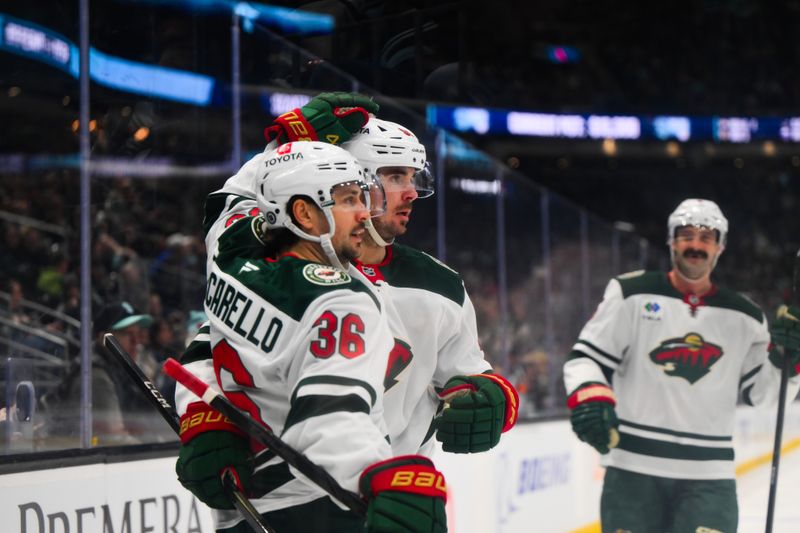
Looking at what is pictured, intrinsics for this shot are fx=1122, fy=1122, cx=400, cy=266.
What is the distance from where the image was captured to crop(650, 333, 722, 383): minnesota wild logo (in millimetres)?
3752

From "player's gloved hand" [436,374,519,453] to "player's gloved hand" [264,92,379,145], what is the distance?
558 millimetres

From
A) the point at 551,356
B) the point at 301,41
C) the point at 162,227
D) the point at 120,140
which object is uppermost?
the point at 301,41

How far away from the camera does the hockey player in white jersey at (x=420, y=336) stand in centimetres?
212

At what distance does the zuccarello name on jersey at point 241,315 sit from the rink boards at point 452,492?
1.15 metres

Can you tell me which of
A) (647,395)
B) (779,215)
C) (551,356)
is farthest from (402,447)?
(779,215)

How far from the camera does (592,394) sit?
3.62 metres

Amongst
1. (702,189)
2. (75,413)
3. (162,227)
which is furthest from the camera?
(702,189)

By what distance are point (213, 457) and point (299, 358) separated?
10.8 inches

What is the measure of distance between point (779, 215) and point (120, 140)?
14454 millimetres

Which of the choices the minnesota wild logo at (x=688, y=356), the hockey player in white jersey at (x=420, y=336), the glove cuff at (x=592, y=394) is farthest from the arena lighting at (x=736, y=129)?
the hockey player in white jersey at (x=420, y=336)

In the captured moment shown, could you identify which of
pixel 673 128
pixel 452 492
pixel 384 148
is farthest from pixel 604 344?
pixel 673 128

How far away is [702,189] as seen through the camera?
1800cm

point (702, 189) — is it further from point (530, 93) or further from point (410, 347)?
point (410, 347)

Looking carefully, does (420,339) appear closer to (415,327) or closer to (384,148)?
(415,327)
